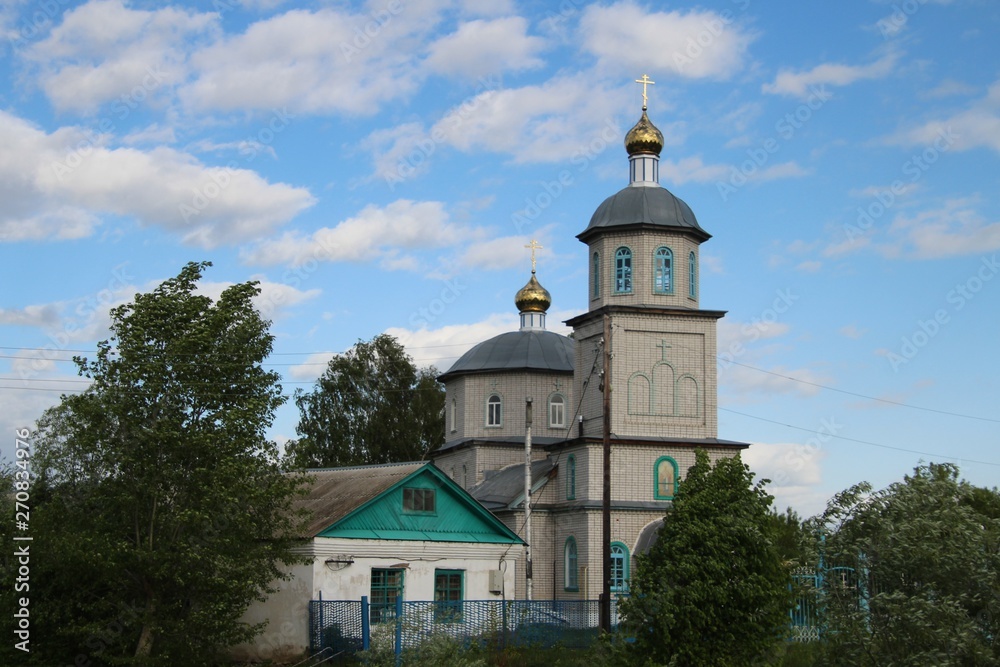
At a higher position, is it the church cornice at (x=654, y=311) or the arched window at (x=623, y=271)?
the arched window at (x=623, y=271)

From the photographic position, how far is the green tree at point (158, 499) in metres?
21.0

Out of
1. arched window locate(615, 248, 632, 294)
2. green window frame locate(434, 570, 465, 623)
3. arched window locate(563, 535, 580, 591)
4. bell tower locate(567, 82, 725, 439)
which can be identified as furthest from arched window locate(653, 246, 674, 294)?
green window frame locate(434, 570, 465, 623)

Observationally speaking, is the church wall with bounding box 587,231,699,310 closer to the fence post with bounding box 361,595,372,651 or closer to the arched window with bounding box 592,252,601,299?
the arched window with bounding box 592,252,601,299

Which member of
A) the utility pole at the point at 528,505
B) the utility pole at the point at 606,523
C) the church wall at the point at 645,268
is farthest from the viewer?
the church wall at the point at 645,268

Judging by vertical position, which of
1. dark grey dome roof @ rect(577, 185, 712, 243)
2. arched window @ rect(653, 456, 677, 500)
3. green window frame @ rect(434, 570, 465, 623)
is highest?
dark grey dome roof @ rect(577, 185, 712, 243)

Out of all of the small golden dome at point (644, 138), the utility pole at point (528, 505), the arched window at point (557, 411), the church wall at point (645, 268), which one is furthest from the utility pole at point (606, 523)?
the arched window at point (557, 411)

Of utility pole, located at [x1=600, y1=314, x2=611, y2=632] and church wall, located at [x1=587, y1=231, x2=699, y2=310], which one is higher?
church wall, located at [x1=587, y1=231, x2=699, y2=310]

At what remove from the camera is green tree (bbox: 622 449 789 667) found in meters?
17.9

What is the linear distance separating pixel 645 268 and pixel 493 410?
11.1 m

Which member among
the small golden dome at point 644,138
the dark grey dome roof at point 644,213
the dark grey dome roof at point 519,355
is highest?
the small golden dome at point 644,138

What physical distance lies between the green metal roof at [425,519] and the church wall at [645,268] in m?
10.2

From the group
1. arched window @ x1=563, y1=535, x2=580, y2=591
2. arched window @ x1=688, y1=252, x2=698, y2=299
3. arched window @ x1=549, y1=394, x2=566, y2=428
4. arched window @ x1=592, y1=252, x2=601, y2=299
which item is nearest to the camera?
arched window @ x1=563, y1=535, x2=580, y2=591

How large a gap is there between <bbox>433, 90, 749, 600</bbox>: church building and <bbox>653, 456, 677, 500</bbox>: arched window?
0.03 m

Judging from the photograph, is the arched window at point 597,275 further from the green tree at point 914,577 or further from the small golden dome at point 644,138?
the green tree at point 914,577
